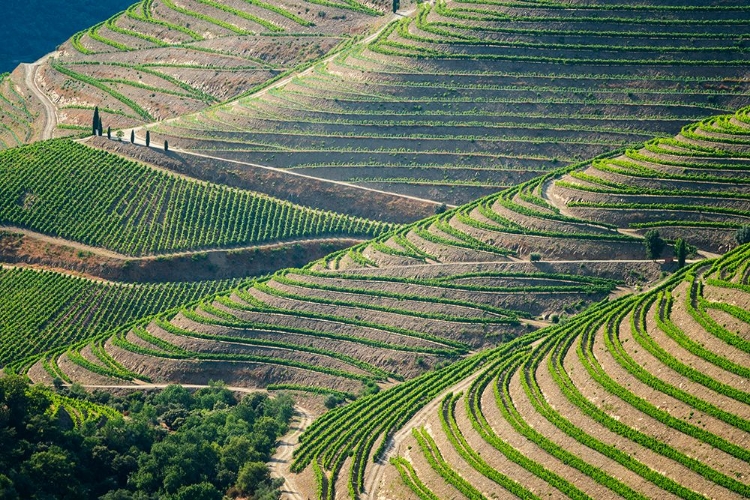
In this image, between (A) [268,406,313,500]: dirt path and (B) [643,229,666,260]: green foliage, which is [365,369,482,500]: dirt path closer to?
(A) [268,406,313,500]: dirt path

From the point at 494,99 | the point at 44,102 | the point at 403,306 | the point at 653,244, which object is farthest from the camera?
the point at 44,102

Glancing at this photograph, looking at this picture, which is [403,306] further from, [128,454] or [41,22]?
[41,22]

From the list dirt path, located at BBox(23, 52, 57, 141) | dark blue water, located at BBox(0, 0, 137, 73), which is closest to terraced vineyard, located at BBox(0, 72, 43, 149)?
dirt path, located at BBox(23, 52, 57, 141)

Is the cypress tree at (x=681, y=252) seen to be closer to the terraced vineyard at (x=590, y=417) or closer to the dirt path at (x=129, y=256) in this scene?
the terraced vineyard at (x=590, y=417)

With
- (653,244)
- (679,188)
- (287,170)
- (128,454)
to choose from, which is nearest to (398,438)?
(128,454)

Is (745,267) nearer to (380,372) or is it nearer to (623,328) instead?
(623,328)

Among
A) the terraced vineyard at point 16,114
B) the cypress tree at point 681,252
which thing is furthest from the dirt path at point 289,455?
the terraced vineyard at point 16,114

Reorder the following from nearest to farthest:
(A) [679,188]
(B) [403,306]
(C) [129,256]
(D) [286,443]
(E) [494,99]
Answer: (D) [286,443] < (B) [403,306] < (A) [679,188] < (C) [129,256] < (E) [494,99]
